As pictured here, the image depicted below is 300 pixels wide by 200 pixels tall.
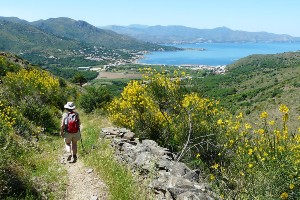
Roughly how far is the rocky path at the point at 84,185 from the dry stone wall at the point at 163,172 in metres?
1.01

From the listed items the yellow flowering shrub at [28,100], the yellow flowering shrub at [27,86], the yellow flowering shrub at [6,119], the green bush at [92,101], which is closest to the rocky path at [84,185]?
the yellow flowering shrub at [6,119]

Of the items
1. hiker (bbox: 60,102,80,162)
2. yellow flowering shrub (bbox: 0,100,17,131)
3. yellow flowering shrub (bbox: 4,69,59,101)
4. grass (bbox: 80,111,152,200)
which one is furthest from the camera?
yellow flowering shrub (bbox: 4,69,59,101)

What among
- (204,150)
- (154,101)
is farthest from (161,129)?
(204,150)

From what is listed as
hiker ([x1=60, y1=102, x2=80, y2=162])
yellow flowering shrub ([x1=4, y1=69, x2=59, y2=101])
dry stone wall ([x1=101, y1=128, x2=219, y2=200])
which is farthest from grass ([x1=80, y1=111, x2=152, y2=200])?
yellow flowering shrub ([x1=4, y1=69, x2=59, y2=101])

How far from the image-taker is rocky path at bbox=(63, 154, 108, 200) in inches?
315

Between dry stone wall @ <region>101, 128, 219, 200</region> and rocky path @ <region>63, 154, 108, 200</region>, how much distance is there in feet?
3.33

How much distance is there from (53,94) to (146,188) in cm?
2140

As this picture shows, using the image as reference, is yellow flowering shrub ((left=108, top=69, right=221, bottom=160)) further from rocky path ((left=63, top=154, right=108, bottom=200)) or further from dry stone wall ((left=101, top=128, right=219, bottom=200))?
rocky path ((left=63, top=154, right=108, bottom=200))

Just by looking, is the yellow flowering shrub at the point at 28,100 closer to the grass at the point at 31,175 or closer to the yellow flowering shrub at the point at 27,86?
the yellow flowering shrub at the point at 27,86

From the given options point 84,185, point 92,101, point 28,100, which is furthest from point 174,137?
point 92,101

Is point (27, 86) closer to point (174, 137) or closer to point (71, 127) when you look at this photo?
point (71, 127)

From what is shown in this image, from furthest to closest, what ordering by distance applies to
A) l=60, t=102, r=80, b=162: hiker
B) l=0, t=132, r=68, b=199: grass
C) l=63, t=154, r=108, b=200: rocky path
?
l=60, t=102, r=80, b=162: hiker, l=63, t=154, r=108, b=200: rocky path, l=0, t=132, r=68, b=199: grass

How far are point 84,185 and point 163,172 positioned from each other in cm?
242

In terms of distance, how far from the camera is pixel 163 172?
7.81m
